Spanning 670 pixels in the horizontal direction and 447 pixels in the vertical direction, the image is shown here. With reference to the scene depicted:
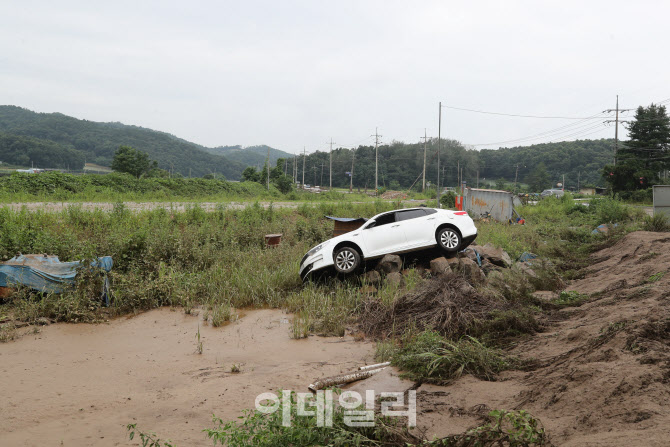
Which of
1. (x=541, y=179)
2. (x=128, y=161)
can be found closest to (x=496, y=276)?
(x=128, y=161)

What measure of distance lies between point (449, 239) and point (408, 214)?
1.27 metres

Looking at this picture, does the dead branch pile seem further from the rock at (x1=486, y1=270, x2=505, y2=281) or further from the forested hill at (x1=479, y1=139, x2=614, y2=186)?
the forested hill at (x1=479, y1=139, x2=614, y2=186)

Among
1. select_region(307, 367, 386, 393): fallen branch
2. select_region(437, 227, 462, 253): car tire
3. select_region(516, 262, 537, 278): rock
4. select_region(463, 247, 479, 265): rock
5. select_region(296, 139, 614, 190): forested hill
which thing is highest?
select_region(296, 139, 614, 190): forested hill

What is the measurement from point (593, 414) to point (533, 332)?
3.59 m

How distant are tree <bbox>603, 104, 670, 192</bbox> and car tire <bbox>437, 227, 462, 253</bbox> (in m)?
39.3

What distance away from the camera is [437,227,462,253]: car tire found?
1220cm

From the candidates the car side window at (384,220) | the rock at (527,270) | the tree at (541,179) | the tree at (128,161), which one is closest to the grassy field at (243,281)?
the rock at (527,270)

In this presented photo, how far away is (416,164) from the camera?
90.1m

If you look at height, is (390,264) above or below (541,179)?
below

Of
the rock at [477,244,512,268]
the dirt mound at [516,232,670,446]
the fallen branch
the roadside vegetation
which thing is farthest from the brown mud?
the roadside vegetation

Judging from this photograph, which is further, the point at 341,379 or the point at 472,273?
the point at 472,273

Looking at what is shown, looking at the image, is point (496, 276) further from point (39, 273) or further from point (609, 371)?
point (39, 273)

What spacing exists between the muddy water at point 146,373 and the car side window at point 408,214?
161 inches

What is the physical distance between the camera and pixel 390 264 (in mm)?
11867
